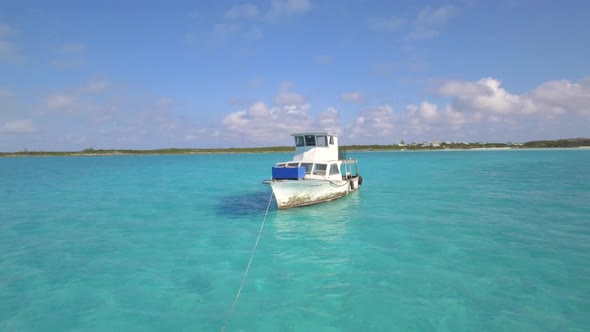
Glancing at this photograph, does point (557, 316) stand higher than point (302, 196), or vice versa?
point (302, 196)

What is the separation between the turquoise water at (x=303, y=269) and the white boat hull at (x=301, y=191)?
0.75 m

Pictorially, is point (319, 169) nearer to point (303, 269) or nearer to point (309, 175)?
point (309, 175)

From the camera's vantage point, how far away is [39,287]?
37.9ft

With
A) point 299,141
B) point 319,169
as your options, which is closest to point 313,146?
point 299,141

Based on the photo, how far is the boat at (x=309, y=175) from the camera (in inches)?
901

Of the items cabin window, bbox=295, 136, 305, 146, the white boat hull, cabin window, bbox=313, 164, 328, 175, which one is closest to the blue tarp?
the white boat hull

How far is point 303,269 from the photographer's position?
12797 mm

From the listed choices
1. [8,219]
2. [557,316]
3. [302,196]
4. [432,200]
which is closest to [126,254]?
[302,196]

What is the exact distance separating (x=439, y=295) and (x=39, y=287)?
546 inches

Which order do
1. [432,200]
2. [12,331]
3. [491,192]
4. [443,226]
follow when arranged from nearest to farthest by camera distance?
[12,331]
[443,226]
[432,200]
[491,192]

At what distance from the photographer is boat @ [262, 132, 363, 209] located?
22.9 metres

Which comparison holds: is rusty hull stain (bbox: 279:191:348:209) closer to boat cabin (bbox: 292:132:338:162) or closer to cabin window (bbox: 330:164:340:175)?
cabin window (bbox: 330:164:340:175)

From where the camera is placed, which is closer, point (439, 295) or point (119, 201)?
point (439, 295)

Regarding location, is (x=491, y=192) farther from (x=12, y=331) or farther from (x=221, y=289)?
(x=12, y=331)
